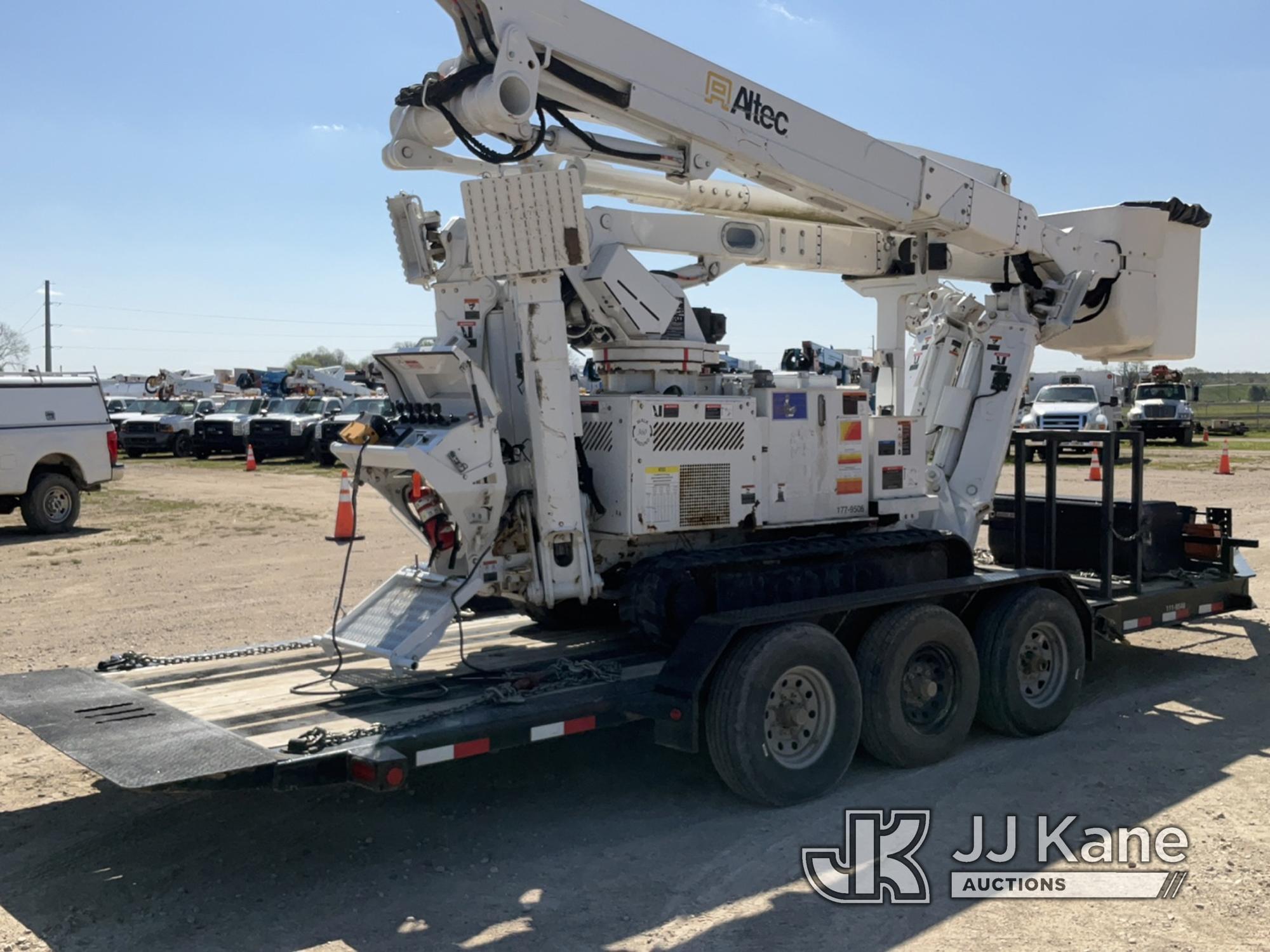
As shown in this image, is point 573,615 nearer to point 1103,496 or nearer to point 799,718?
point 799,718

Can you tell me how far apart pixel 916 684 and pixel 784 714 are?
1.14 m

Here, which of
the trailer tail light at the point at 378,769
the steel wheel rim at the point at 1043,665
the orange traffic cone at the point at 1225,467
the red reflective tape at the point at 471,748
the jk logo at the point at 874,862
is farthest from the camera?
the orange traffic cone at the point at 1225,467

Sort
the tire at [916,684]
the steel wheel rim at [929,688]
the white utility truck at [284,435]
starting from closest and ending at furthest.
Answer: the tire at [916,684] → the steel wheel rim at [929,688] → the white utility truck at [284,435]

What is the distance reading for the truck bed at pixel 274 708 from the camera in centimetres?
514

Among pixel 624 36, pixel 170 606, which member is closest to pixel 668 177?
pixel 624 36

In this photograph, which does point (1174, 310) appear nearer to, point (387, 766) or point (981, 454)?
point (981, 454)

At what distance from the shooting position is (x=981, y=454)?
9320mm

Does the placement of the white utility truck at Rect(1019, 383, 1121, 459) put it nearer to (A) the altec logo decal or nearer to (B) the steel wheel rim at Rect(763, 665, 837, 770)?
(A) the altec logo decal

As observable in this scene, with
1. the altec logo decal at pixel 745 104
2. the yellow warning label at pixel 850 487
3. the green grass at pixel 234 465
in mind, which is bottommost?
the green grass at pixel 234 465

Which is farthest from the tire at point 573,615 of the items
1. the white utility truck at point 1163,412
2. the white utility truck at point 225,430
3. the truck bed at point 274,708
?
the white utility truck at point 1163,412

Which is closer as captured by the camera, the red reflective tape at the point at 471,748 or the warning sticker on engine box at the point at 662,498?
the red reflective tape at the point at 471,748

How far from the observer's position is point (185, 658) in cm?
725

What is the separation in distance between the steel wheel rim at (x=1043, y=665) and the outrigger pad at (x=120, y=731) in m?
4.81

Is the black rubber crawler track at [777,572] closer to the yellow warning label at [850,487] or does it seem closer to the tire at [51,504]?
the yellow warning label at [850,487]
